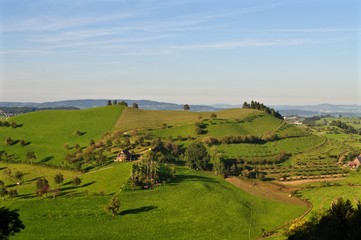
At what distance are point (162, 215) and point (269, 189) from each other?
163 feet

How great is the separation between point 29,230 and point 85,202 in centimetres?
1797

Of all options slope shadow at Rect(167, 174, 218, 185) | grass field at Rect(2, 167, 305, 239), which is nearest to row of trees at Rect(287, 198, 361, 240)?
grass field at Rect(2, 167, 305, 239)

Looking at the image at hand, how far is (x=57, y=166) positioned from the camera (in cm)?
14638

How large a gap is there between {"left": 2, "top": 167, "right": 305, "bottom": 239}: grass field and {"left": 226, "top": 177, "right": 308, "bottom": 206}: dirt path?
5469 mm

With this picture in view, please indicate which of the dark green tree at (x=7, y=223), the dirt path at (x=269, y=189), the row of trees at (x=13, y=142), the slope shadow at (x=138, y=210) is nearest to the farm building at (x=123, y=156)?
the dirt path at (x=269, y=189)

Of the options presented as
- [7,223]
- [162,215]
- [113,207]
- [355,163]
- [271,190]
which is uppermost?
[7,223]

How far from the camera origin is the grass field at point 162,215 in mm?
86750

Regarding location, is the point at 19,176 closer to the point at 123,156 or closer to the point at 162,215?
the point at 123,156

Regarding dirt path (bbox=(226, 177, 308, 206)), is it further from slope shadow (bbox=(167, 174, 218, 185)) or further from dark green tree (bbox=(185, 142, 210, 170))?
dark green tree (bbox=(185, 142, 210, 170))

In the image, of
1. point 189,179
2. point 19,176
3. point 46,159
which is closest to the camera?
point 189,179

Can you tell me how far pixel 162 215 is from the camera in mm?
96812

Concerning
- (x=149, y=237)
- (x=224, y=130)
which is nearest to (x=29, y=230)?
(x=149, y=237)

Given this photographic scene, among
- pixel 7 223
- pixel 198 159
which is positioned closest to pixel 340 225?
pixel 7 223

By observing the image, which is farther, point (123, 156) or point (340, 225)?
point (123, 156)
